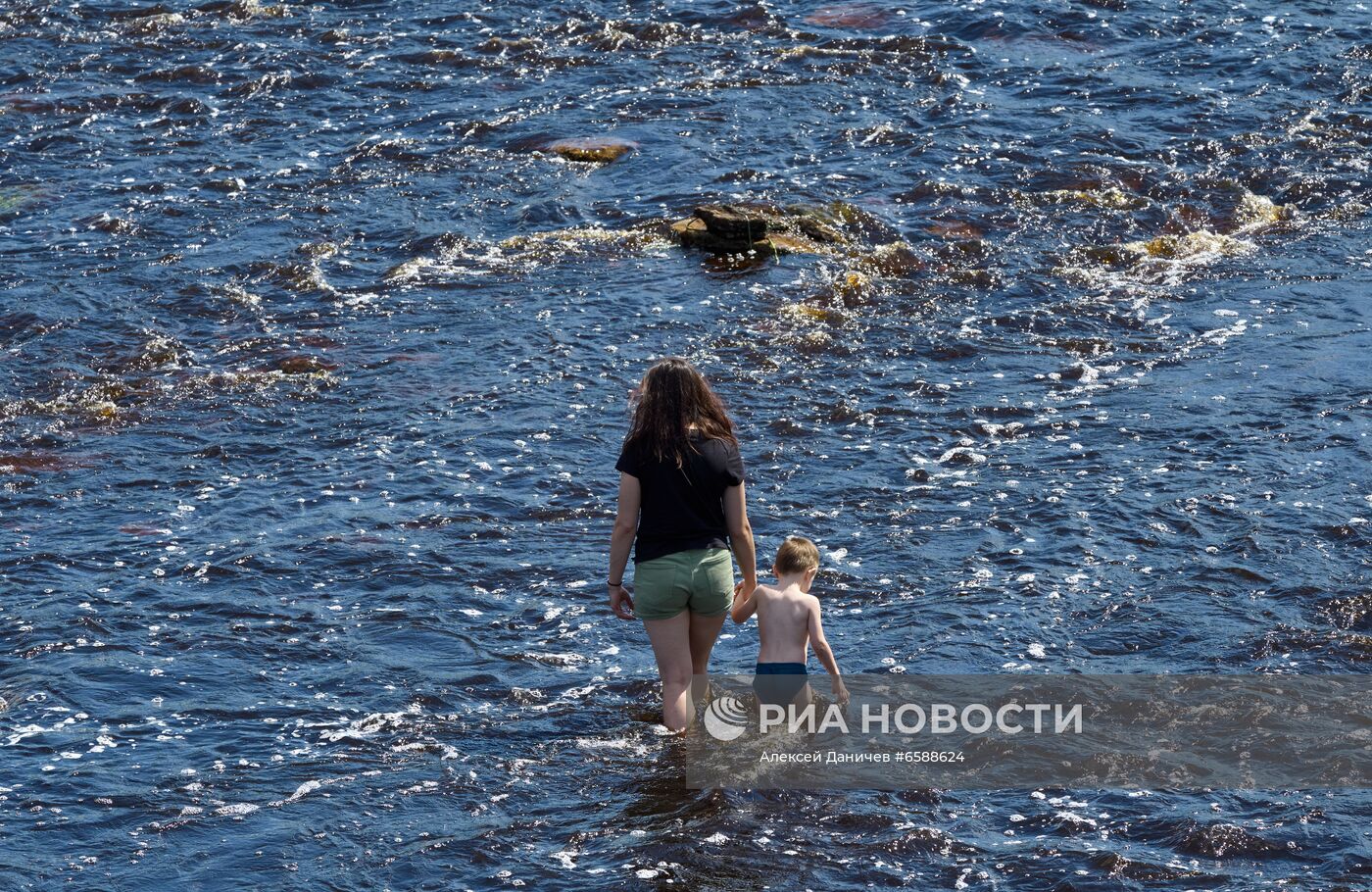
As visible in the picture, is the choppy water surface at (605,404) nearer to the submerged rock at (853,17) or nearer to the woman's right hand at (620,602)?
the submerged rock at (853,17)

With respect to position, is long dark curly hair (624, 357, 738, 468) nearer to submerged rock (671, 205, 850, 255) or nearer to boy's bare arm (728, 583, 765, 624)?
boy's bare arm (728, 583, 765, 624)

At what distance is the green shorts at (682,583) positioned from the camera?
8.48 metres

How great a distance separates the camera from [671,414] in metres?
8.41

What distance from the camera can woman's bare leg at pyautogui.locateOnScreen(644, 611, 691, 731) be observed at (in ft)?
28.4

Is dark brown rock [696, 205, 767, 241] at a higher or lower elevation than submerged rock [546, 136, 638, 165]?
lower

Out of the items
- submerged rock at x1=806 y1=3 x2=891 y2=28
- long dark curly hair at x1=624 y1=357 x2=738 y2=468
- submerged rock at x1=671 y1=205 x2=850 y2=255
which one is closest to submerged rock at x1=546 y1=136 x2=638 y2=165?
submerged rock at x1=671 y1=205 x2=850 y2=255

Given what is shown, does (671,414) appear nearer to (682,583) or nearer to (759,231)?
(682,583)

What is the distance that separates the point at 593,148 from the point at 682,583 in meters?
12.5

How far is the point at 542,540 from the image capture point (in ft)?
37.9

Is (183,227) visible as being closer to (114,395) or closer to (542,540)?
(114,395)

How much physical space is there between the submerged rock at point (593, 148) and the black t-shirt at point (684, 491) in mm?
11836

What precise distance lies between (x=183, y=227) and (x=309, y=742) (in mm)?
10527

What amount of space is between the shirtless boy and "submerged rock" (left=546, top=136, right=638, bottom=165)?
39.1 feet

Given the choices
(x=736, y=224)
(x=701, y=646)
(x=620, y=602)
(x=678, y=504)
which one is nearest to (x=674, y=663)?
(x=701, y=646)
